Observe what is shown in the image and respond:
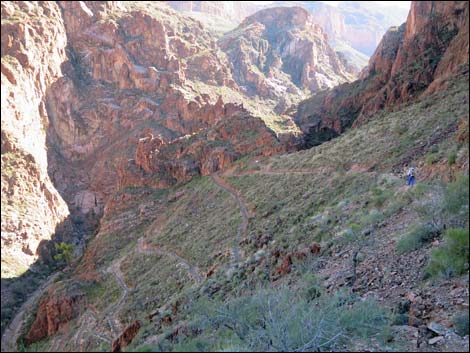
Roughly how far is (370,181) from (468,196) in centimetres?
1456

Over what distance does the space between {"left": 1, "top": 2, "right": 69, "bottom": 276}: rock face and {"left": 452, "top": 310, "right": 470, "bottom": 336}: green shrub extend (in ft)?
151

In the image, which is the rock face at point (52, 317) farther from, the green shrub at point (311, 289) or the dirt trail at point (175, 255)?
the green shrub at point (311, 289)

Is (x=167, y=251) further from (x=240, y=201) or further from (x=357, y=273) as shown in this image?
(x=357, y=273)

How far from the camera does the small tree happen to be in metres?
49.5

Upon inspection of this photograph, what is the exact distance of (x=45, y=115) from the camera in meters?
75.9

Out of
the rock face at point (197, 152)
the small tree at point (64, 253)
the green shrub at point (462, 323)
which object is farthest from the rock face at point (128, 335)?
the small tree at point (64, 253)

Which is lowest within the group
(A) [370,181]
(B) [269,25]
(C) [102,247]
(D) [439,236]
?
(C) [102,247]

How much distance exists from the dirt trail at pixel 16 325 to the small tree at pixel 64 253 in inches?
204

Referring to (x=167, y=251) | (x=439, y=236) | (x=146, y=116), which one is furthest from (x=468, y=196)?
(x=146, y=116)

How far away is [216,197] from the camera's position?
38625mm

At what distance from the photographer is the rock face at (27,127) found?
5066cm

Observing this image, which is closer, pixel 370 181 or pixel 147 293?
pixel 370 181

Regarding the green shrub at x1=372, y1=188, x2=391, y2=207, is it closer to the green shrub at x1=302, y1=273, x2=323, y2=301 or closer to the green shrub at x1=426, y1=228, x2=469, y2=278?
the green shrub at x1=302, y1=273, x2=323, y2=301

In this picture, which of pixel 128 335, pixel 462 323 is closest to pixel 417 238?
pixel 462 323
